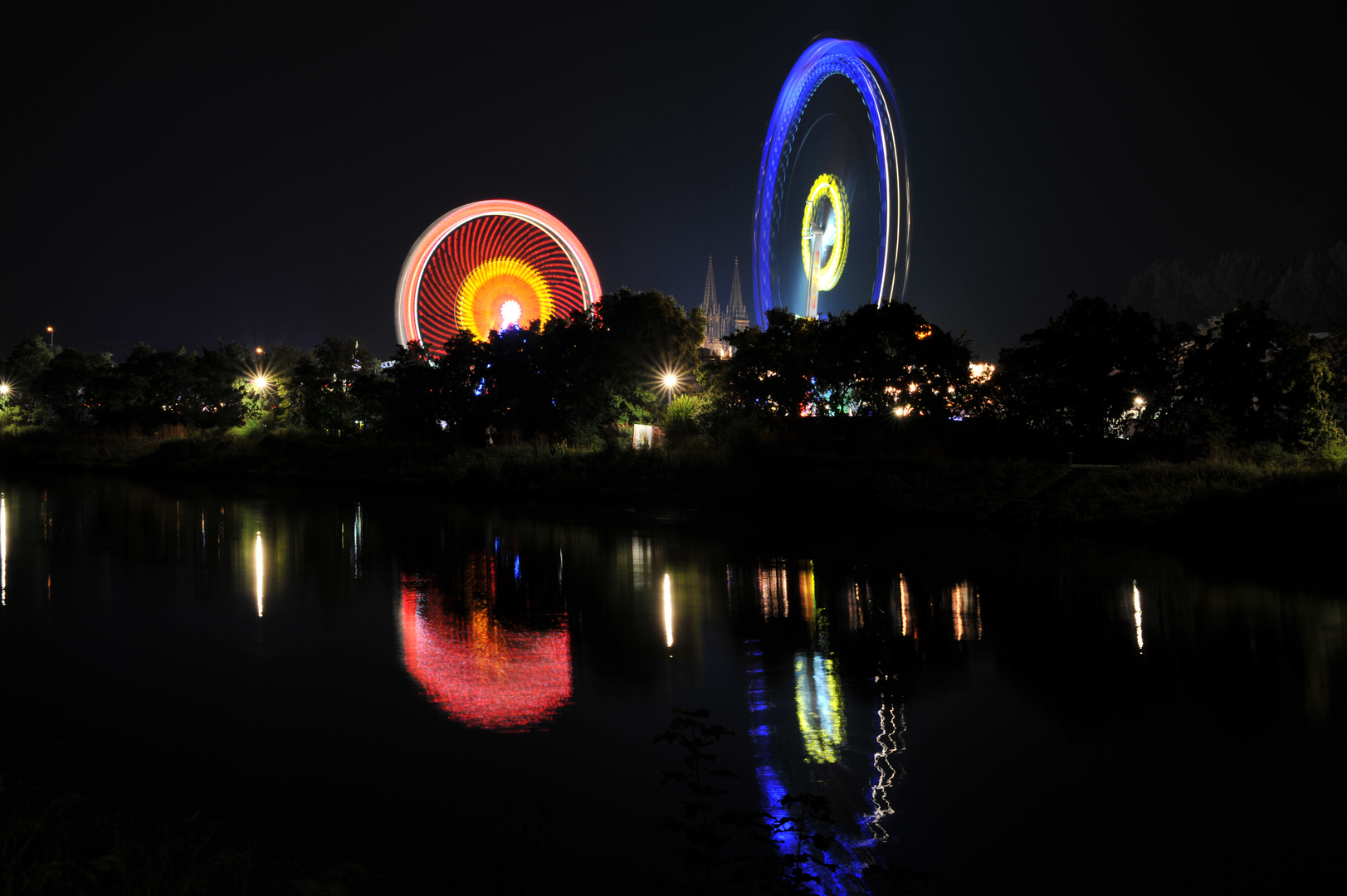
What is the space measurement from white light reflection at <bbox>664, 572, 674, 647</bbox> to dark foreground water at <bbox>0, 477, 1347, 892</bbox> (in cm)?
11

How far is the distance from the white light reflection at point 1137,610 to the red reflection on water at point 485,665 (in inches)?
205

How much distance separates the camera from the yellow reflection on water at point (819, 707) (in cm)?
576

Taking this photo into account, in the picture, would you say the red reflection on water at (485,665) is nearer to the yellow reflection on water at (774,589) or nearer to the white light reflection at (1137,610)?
the yellow reflection on water at (774,589)

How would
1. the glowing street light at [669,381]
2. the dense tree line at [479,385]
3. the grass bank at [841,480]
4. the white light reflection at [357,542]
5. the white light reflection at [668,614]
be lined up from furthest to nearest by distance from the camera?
the glowing street light at [669,381] → the dense tree line at [479,385] → the grass bank at [841,480] → the white light reflection at [357,542] → the white light reflection at [668,614]

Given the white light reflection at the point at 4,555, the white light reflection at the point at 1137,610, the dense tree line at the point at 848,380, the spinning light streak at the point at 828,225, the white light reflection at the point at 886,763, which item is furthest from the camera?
the spinning light streak at the point at 828,225

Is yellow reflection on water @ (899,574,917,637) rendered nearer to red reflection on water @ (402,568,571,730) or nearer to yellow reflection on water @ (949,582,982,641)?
yellow reflection on water @ (949,582,982,641)

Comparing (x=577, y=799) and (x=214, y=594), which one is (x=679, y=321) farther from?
(x=577, y=799)

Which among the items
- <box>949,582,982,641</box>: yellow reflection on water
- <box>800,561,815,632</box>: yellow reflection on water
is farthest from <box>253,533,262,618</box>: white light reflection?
<box>949,582,982,641</box>: yellow reflection on water

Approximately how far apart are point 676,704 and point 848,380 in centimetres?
2136

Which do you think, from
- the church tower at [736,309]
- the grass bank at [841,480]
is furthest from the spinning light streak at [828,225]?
the church tower at [736,309]

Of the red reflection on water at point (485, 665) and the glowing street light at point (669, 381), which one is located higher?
the glowing street light at point (669, 381)

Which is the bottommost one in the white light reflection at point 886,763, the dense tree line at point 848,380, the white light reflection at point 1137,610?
the white light reflection at point 886,763

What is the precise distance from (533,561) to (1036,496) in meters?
10.9

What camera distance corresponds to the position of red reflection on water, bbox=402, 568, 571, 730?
648 cm
